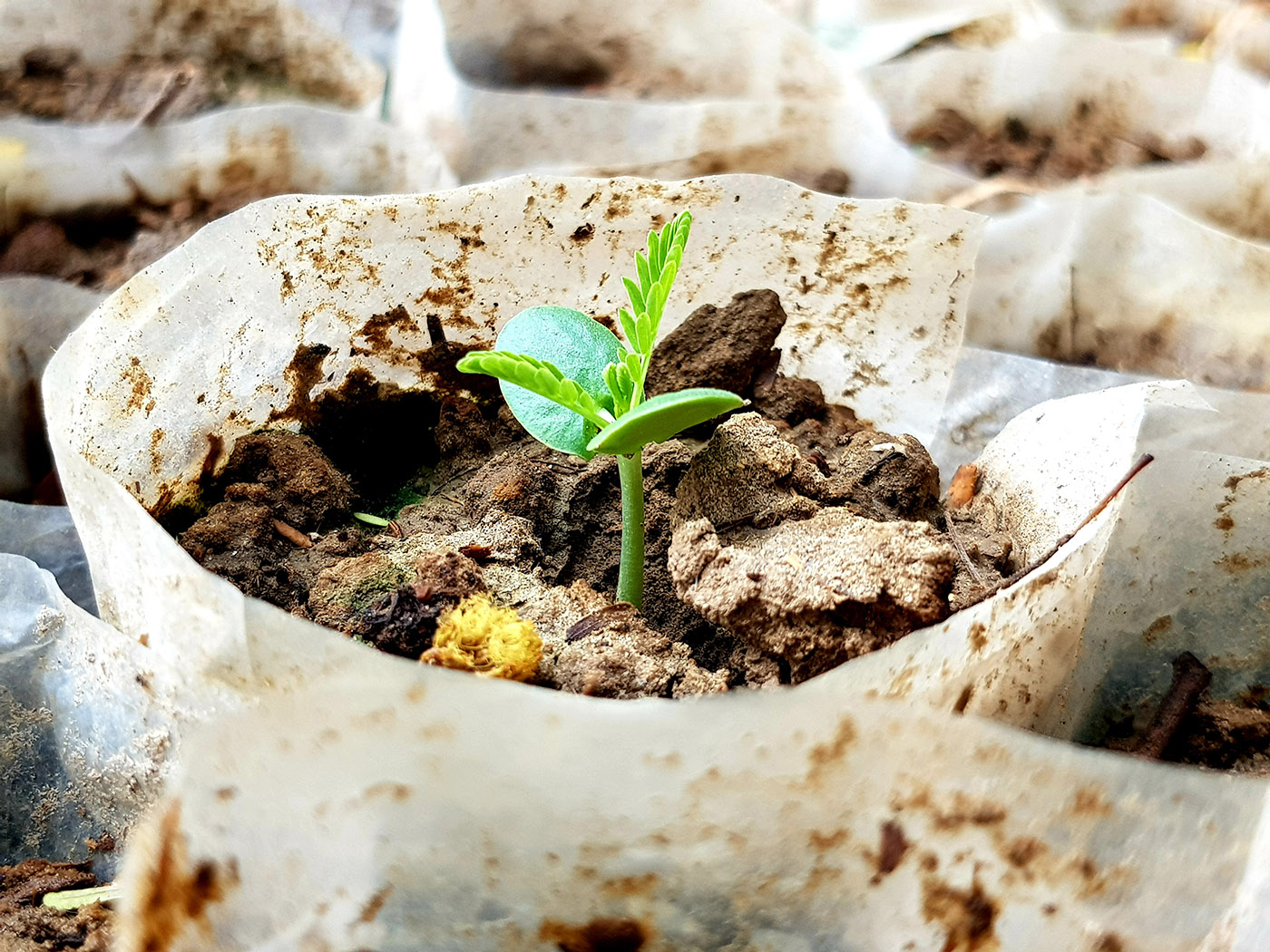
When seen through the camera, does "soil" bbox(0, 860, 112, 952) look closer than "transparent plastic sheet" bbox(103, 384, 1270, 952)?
No

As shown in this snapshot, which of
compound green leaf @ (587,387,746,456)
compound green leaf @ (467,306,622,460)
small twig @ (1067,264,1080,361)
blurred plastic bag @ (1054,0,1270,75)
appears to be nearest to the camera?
compound green leaf @ (587,387,746,456)

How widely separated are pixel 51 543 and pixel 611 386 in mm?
579

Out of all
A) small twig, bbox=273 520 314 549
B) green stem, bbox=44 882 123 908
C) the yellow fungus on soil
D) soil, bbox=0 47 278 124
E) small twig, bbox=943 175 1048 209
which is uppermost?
soil, bbox=0 47 278 124

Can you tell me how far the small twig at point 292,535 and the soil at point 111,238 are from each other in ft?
1.75

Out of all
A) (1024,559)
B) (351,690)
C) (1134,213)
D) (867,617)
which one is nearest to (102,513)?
(351,690)

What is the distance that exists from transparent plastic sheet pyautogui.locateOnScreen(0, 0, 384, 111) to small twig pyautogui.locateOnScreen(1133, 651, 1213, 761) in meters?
1.36

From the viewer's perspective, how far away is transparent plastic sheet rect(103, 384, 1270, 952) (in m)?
0.59

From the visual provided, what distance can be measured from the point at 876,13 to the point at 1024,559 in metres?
1.62

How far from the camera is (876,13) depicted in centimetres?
222

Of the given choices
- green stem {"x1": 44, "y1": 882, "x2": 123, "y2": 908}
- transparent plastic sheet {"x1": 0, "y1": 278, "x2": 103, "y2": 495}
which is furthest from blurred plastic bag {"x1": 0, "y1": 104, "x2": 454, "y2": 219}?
green stem {"x1": 44, "y1": 882, "x2": 123, "y2": 908}

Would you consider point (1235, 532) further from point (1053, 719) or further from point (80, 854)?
point (80, 854)

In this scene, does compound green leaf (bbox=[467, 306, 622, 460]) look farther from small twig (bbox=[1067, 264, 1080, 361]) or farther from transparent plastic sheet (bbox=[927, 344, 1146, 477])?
small twig (bbox=[1067, 264, 1080, 361])

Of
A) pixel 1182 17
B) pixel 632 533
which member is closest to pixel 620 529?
pixel 632 533

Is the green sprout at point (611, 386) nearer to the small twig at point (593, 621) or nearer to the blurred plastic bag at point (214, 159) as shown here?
the small twig at point (593, 621)
